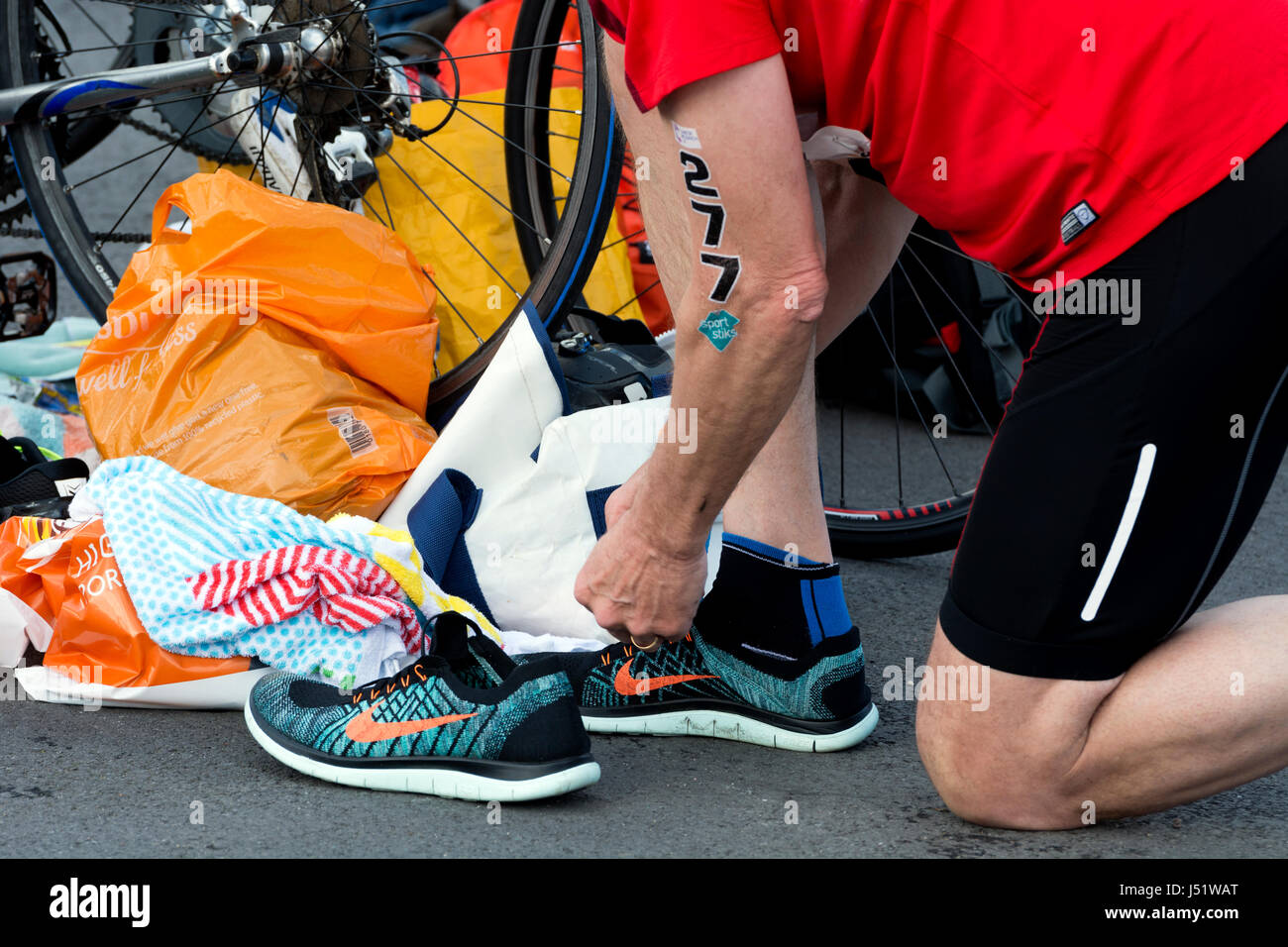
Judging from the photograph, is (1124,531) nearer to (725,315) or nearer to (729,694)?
(725,315)

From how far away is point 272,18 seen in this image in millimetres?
2270

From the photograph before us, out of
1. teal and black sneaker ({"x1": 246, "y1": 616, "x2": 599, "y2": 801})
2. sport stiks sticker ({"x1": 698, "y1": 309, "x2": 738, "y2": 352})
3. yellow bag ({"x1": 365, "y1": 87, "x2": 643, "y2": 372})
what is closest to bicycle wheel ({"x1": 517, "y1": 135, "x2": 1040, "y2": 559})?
yellow bag ({"x1": 365, "y1": 87, "x2": 643, "y2": 372})

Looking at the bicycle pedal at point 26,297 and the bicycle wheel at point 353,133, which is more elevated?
the bicycle wheel at point 353,133

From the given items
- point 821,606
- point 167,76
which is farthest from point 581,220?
point 821,606

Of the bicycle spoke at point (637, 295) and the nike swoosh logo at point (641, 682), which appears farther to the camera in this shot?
the bicycle spoke at point (637, 295)

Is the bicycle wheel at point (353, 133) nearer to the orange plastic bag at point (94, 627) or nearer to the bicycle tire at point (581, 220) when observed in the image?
the bicycle tire at point (581, 220)

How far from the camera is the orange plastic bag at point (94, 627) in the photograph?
1.57m

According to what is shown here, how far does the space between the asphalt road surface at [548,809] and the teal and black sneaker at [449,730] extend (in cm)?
3

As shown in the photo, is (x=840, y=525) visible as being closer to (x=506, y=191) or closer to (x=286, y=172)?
(x=506, y=191)

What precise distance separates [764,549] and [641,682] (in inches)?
8.7

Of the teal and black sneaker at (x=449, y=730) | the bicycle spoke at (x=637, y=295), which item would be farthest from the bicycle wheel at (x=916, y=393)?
the teal and black sneaker at (x=449, y=730)

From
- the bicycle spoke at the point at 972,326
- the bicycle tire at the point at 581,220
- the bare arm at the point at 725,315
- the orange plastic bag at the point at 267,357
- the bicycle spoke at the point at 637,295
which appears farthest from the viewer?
the bicycle spoke at the point at 637,295
